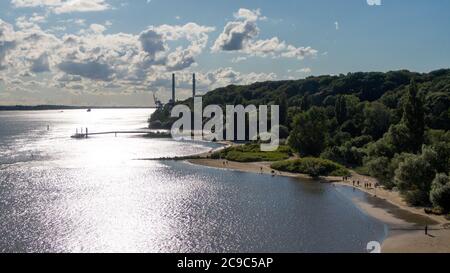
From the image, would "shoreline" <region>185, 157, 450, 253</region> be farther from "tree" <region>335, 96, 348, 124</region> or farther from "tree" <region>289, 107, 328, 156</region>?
"tree" <region>335, 96, 348, 124</region>

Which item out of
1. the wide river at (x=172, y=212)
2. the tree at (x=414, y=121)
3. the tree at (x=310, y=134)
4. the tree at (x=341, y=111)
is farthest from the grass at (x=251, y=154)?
the tree at (x=414, y=121)

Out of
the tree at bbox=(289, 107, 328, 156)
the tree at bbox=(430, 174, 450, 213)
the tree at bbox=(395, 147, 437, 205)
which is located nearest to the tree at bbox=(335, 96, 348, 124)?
the tree at bbox=(289, 107, 328, 156)

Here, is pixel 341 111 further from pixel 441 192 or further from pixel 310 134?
pixel 441 192

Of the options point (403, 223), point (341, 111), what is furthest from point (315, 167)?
point (341, 111)

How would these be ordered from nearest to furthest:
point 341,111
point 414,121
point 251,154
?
point 414,121 → point 251,154 → point 341,111

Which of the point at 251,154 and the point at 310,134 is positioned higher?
the point at 310,134
